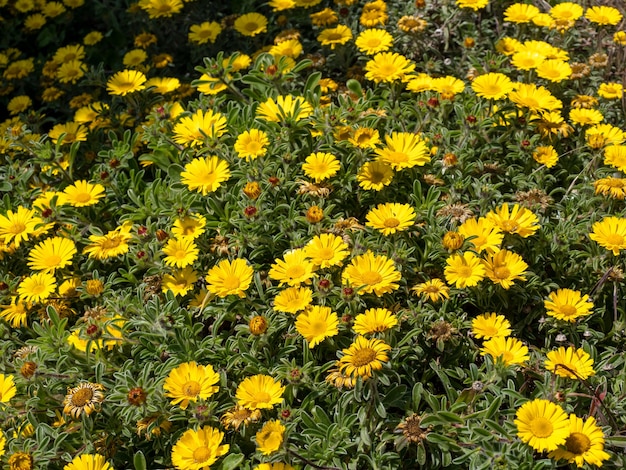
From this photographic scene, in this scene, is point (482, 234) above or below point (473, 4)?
below

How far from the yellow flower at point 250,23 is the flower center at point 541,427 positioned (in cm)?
322

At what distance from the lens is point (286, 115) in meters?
3.53

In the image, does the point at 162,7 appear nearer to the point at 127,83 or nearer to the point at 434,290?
the point at 127,83

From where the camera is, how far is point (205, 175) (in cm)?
332

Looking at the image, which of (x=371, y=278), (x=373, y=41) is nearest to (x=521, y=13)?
(x=373, y=41)

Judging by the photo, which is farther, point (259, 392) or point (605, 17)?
point (605, 17)

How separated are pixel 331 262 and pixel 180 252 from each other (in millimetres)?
723

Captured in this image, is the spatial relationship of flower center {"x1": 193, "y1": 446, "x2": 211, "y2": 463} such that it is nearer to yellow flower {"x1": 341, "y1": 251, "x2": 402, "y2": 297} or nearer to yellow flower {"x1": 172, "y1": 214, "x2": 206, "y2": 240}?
yellow flower {"x1": 341, "y1": 251, "x2": 402, "y2": 297}

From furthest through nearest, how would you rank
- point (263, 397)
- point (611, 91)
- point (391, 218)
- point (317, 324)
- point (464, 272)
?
1. point (611, 91)
2. point (391, 218)
3. point (464, 272)
4. point (317, 324)
5. point (263, 397)

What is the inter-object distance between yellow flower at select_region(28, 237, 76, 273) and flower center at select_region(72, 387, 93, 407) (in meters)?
0.85

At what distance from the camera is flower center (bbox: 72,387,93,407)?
2576 mm

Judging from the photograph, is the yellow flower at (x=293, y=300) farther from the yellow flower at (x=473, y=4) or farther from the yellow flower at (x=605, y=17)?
the yellow flower at (x=605, y=17)

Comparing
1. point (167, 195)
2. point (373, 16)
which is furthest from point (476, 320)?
point (373, 16)

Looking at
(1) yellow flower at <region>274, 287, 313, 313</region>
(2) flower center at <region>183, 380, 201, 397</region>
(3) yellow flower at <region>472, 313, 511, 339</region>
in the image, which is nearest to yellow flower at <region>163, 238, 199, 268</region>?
(1) yellow flower at <region>274, 287, 313, 313</region>
